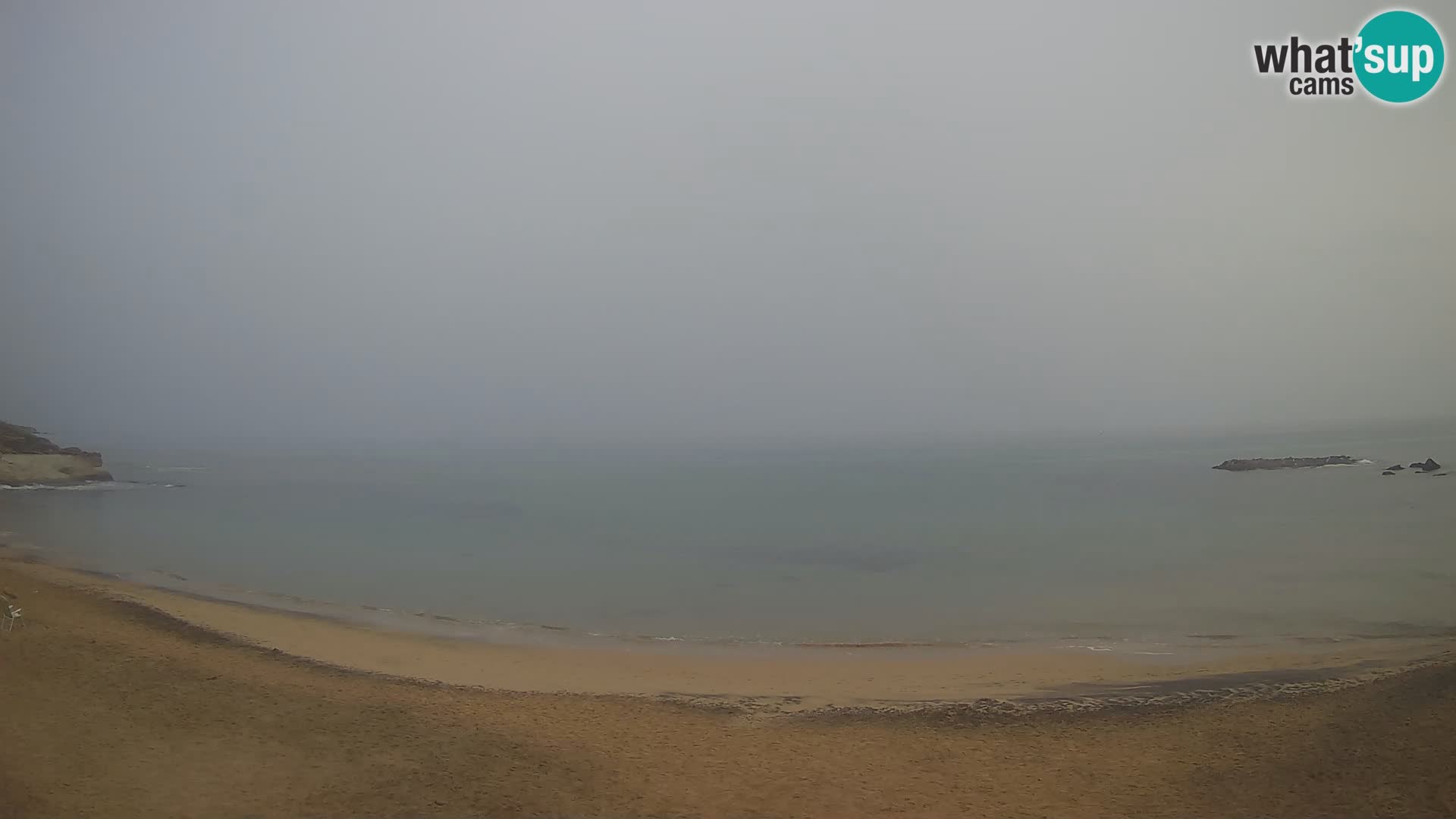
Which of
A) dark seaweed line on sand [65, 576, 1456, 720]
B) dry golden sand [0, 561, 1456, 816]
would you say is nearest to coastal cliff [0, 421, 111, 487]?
dry golden sand [0, 561, 1456, 816]

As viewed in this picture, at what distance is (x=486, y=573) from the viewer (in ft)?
57.4

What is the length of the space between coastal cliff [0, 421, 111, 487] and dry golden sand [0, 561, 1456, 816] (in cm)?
3358

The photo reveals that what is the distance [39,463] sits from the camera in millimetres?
35062

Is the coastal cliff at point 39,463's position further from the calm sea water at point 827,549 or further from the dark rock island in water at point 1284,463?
the dark rock island in water at point 1284,463

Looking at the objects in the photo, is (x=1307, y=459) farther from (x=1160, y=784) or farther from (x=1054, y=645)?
(x=1160, y=784)

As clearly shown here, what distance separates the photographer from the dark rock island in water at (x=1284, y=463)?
44094 millimetres

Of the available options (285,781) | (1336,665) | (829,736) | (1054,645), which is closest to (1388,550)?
(1336,665)

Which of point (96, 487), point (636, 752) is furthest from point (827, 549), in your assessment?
point (96, 487)

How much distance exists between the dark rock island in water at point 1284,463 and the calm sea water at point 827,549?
2117mm

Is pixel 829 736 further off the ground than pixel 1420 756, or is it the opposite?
pixel 1420 756

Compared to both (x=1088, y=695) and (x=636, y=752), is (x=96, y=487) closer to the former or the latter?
(x=636, y=752)

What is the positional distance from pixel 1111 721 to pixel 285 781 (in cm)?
763

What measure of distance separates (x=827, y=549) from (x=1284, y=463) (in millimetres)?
38732

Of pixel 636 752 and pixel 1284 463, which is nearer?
pixel 636 752
